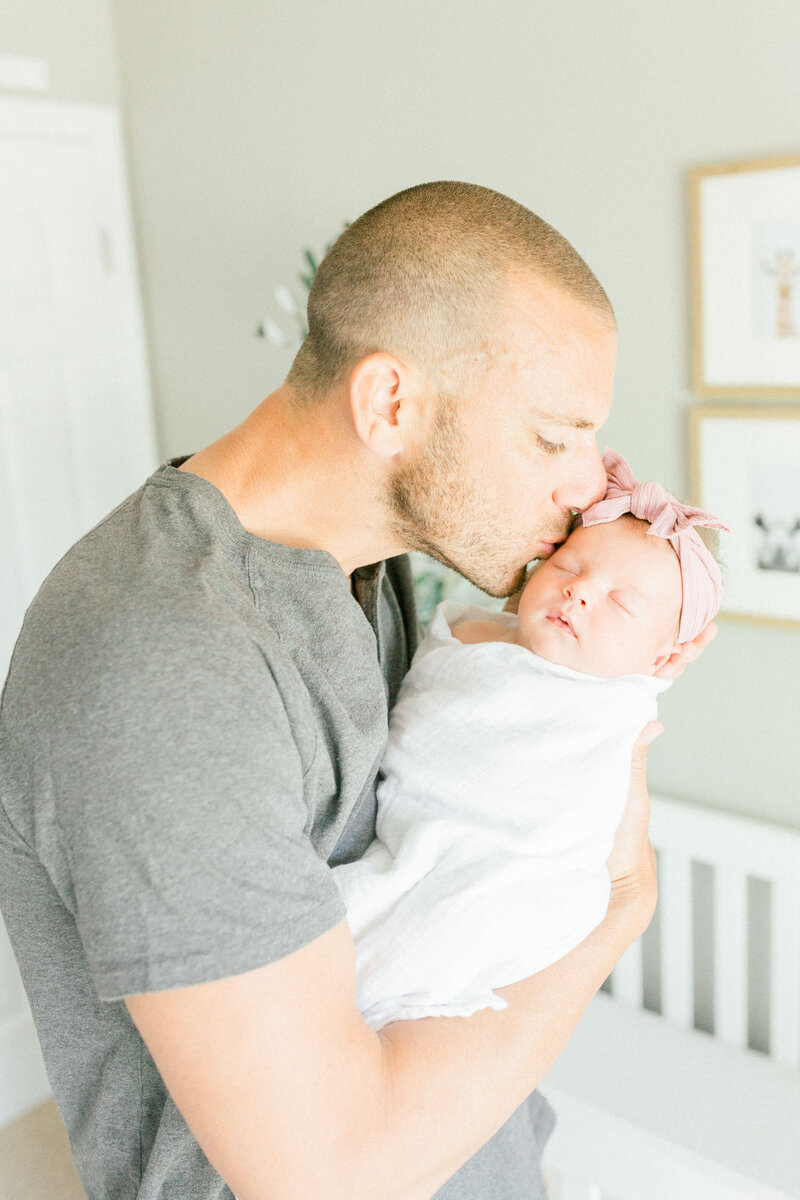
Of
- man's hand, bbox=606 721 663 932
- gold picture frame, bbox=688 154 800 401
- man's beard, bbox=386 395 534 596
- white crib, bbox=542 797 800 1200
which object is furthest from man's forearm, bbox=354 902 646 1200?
gold picture frame, bbox=688 154 800 401

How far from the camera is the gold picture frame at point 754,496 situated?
1.86 metres

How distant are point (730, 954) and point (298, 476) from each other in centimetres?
159

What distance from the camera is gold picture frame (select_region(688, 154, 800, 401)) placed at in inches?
69.4

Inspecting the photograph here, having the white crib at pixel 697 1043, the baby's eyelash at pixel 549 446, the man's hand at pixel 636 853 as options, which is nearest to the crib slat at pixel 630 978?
the white crib at pixel 697 1043

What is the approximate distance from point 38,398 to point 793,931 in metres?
2.24

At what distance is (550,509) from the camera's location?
3.87ft

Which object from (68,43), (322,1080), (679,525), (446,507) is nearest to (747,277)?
(679,525)

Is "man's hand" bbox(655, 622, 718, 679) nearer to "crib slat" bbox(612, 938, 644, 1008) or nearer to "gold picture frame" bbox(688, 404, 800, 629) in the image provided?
"gold picture frame" bbox(688, 404, 800, 629)

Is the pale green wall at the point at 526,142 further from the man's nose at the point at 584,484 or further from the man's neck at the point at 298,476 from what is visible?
the man's neck at the point at 298,476

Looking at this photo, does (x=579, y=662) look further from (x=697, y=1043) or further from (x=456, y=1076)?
(x=697, y=1043)

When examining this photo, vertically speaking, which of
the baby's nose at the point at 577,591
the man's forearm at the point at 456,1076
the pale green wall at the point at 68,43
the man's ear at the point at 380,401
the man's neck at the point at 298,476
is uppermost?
the pale green wall at the point at 68,43

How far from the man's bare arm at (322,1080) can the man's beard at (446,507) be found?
0.49 metres

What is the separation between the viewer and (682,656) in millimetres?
1315

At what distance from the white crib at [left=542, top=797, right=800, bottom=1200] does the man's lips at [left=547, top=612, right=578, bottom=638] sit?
3.26ft
